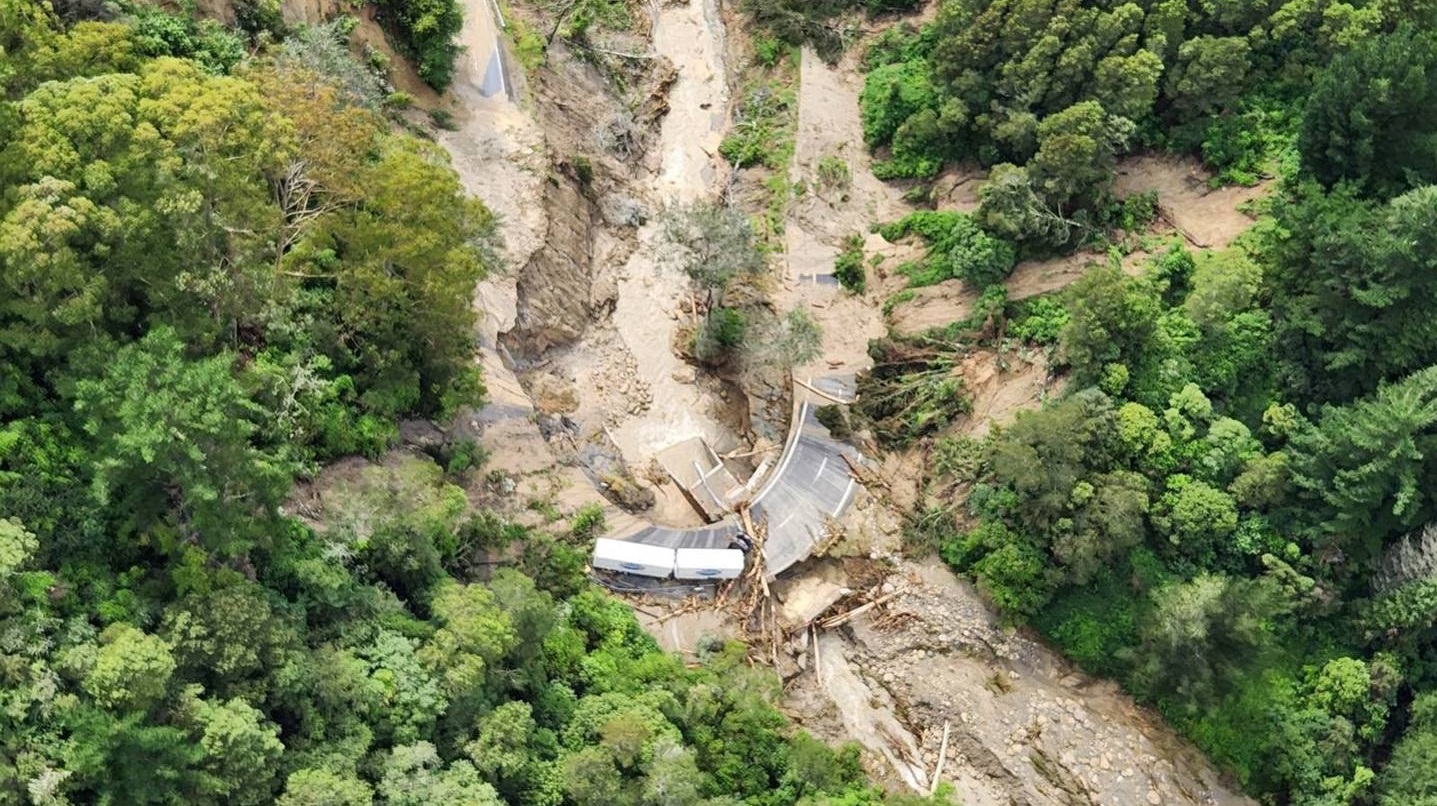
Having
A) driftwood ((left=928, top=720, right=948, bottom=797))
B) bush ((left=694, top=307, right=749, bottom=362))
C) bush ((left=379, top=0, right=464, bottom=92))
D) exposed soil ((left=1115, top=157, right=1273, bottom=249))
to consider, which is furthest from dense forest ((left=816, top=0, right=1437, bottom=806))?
bush ((left=379, top=0, right=464, bottom=92))

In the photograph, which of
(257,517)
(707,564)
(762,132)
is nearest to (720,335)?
(707,564)

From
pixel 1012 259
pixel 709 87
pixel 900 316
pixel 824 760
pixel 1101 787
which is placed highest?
pixel 709 87

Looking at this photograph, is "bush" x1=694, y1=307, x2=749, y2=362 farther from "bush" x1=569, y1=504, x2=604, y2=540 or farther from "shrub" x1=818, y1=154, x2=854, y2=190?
"bush" x1=569, y1=504, x2=604, y2=540

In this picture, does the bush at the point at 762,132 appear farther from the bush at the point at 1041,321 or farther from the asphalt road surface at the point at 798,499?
the bush at the point at 1041,321

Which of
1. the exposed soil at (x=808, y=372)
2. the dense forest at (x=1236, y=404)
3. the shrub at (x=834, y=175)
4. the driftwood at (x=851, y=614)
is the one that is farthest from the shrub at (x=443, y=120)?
the driftwood at (x=851, y=614)

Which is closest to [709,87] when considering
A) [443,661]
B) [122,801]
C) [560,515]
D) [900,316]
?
[900,316]

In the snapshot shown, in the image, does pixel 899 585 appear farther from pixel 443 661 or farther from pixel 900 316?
pixel 443 661

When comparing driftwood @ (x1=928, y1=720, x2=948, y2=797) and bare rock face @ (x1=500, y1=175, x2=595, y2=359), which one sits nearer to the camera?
driftwood @ (x1=928, y1=720, x2=948, y2=797)
